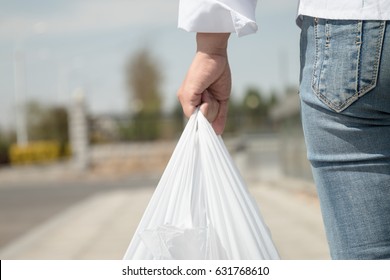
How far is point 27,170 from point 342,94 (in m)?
29.6

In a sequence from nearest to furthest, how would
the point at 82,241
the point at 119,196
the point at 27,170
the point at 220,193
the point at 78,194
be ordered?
the point at 220,193, the point at 82,241, the point at 119,196, the point at 78,194, the point at 27,170

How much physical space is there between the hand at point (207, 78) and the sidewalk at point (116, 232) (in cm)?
400

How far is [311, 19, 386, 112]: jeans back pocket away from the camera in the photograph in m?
1.29

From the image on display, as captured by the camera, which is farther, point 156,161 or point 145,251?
point 156,161

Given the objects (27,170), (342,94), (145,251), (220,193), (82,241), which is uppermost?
(342,94)

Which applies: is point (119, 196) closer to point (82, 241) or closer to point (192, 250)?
point (82, 241)

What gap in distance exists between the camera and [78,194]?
52.2ft

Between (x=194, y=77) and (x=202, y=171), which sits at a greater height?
(x=194, y=77)

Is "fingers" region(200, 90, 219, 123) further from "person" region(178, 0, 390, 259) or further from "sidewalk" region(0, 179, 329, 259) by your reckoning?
"sidewalk" region(0, 179, 329, 259)

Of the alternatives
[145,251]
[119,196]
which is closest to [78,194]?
[119,196]

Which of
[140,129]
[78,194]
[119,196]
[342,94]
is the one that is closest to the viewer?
[342,94]

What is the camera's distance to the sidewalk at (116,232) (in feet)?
20.2

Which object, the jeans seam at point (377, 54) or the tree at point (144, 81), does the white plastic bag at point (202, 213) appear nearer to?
the jeans seam at point (377, 54)

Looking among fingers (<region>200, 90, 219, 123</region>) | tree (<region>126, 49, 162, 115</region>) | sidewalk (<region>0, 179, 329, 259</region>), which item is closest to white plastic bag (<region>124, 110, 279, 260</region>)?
fingers (<region>200, 90, 219, 123</region>)
